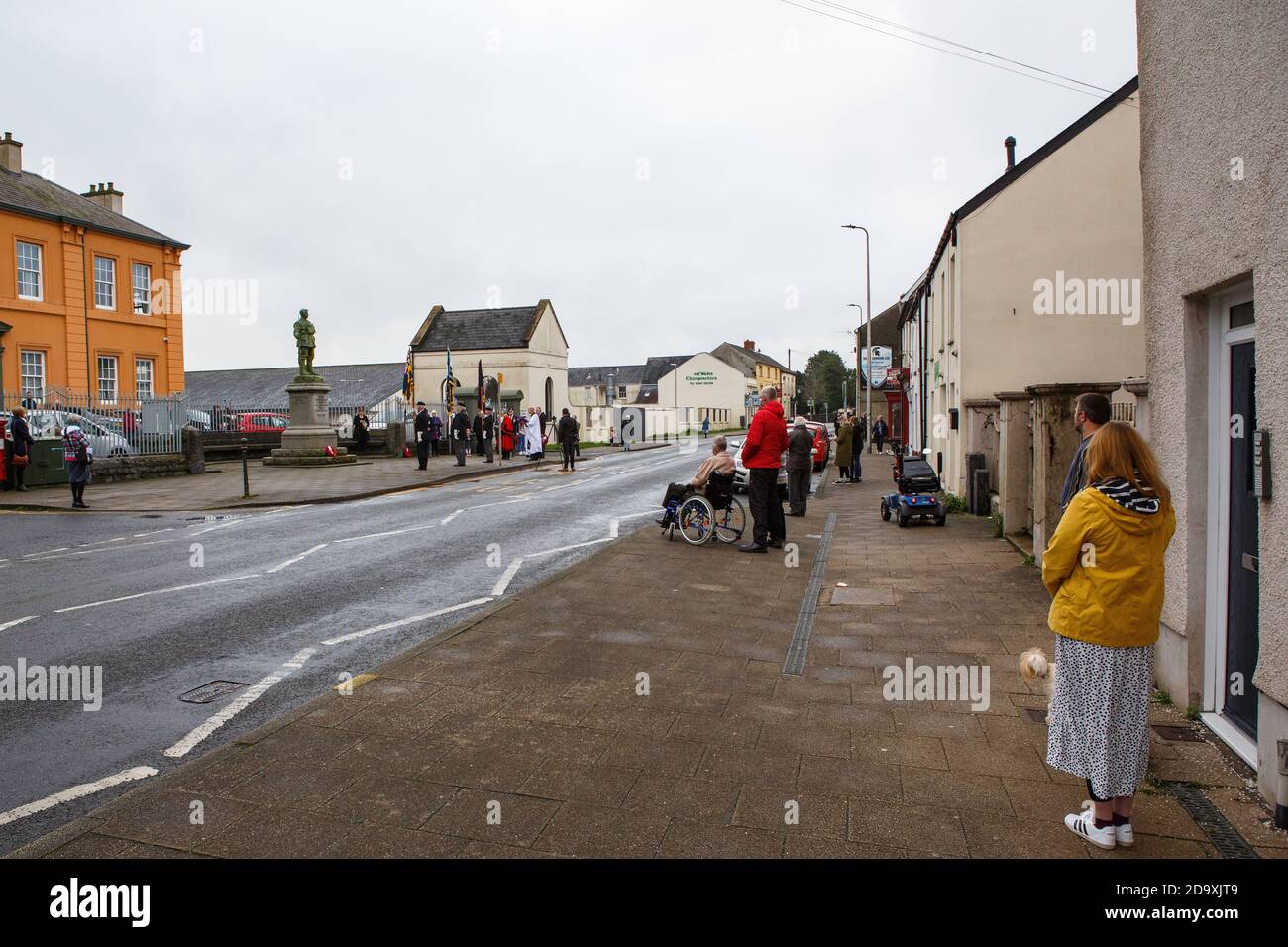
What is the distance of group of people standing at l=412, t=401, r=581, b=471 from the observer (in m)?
27.9

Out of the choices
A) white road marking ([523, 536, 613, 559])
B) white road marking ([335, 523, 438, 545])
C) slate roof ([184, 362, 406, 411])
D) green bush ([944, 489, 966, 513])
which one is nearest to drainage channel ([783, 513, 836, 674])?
white road marking ([523, 536, 613, 559])

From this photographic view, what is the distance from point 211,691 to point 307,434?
24.8 meters

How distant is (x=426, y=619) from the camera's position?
813 centimetres

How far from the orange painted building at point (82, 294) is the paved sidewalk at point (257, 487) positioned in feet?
23.9

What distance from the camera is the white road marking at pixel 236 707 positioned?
16.6 ft

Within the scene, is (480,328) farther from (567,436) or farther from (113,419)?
(113,419)

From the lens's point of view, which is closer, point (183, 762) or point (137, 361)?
point (183, 762)

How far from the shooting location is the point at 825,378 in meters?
125

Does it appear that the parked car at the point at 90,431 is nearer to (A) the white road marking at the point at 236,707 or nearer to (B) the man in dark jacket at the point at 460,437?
(B) the man in dark jacket at the point at 460,437

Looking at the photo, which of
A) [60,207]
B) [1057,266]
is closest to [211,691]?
[1057,266]

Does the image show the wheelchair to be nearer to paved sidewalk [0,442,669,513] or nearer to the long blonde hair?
the long blonde hair

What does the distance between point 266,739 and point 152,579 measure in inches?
236

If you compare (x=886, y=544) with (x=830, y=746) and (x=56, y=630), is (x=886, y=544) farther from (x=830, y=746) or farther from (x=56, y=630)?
(x=56, y=630)
